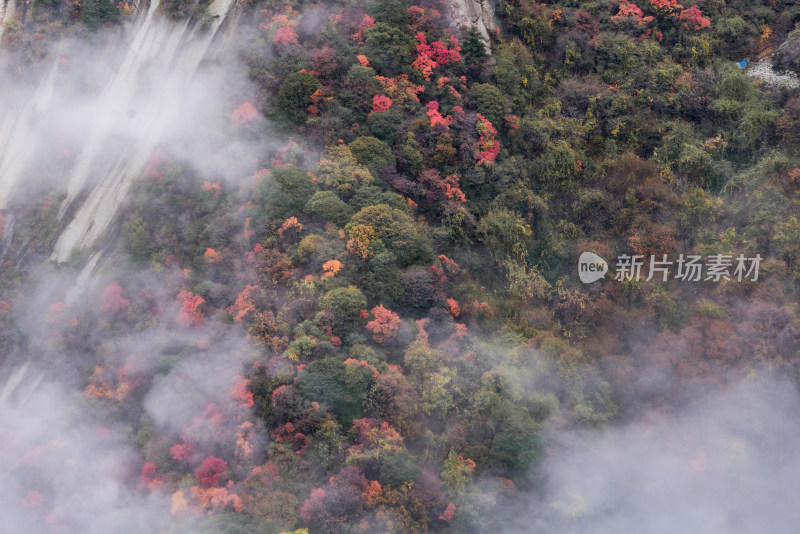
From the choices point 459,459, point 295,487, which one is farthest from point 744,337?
point 295,487

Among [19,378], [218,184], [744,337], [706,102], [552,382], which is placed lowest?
[19,378]

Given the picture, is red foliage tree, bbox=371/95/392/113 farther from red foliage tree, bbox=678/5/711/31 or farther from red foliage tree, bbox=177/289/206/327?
red foliage tree, bbox=678/5/711/31

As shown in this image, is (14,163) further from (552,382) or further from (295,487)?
(552,382)

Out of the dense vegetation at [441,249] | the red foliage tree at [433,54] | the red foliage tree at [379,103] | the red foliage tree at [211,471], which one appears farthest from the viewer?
the red foliage tree at [433,54]

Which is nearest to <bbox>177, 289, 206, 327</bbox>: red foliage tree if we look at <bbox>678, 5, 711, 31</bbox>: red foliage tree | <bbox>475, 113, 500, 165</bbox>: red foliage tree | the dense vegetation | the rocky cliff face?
the dense vegetation

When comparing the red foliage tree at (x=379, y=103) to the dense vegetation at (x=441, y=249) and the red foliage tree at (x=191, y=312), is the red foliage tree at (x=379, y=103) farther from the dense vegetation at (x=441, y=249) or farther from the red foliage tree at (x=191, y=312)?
the red foliage tree at (x=191, y=312)

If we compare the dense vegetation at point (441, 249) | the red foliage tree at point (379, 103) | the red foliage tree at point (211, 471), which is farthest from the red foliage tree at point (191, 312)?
the red foliage tree at point (379, 103)

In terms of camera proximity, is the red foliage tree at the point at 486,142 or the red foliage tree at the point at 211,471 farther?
the red foliage tree at the point at 486,142
